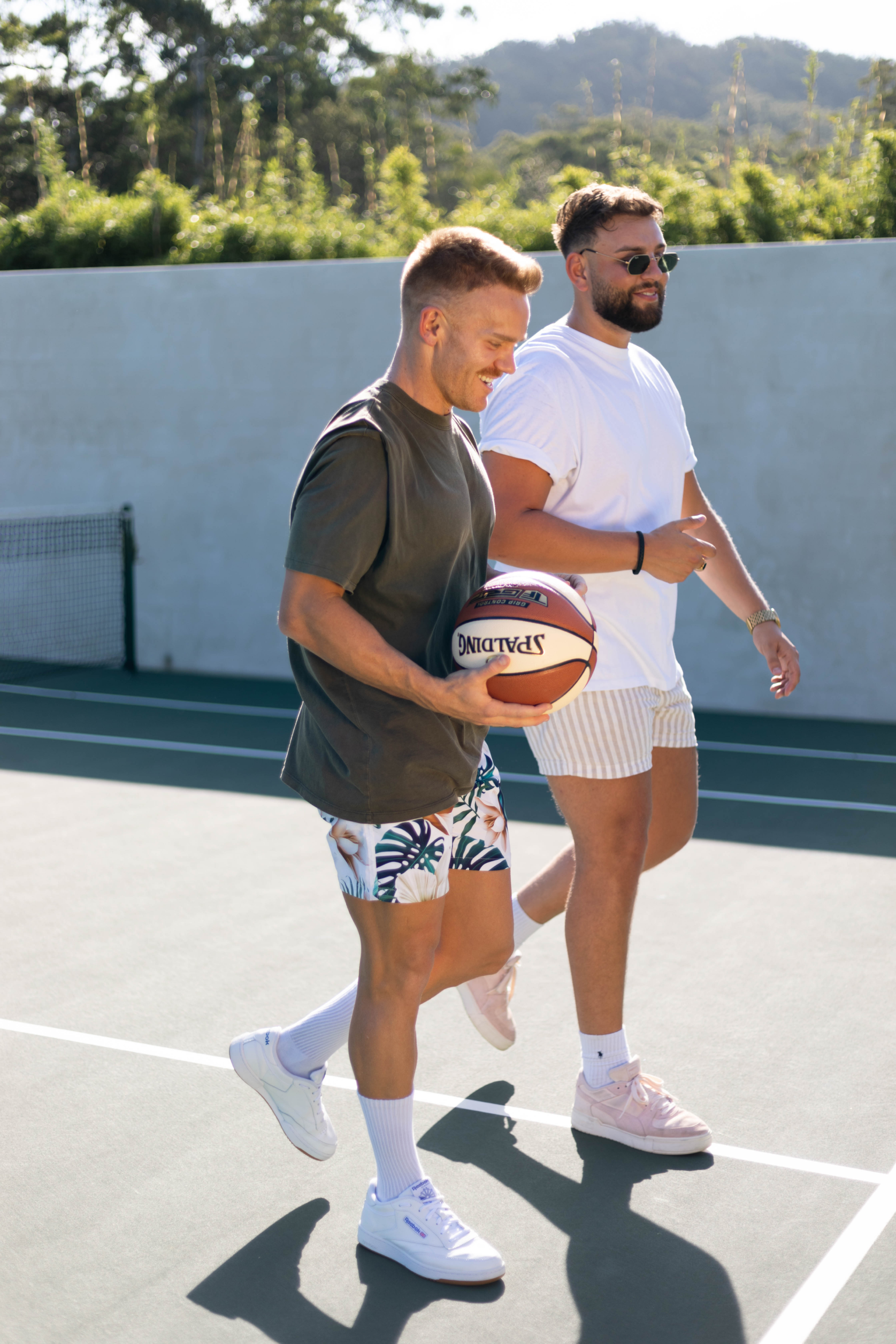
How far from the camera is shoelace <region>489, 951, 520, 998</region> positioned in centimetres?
334

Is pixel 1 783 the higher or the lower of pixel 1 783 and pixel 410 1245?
the lower

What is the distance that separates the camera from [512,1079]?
134 inches

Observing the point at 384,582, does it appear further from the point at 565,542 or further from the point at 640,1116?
the point at 640,1116

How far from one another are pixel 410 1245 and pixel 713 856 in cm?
320

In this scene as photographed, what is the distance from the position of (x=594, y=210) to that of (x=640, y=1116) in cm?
197

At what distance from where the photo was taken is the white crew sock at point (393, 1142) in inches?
98.4

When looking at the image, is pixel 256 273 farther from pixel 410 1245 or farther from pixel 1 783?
pixel 410 1245

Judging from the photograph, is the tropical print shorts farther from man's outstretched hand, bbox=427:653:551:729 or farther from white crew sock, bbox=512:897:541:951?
white crew sock, bbox=512:897:541:951

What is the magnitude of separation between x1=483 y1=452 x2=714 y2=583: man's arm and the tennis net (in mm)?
7950

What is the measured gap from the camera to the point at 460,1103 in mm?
3266

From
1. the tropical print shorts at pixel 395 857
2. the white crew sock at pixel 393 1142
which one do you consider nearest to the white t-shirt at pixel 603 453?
the tropical print shorts at pixel 395 857

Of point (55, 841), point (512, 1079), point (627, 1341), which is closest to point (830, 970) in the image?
point (512, 1079)

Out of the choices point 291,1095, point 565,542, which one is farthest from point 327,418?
point 291,1095

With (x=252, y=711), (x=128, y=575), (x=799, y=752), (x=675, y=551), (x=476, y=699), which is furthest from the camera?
(x=128, y=575)
